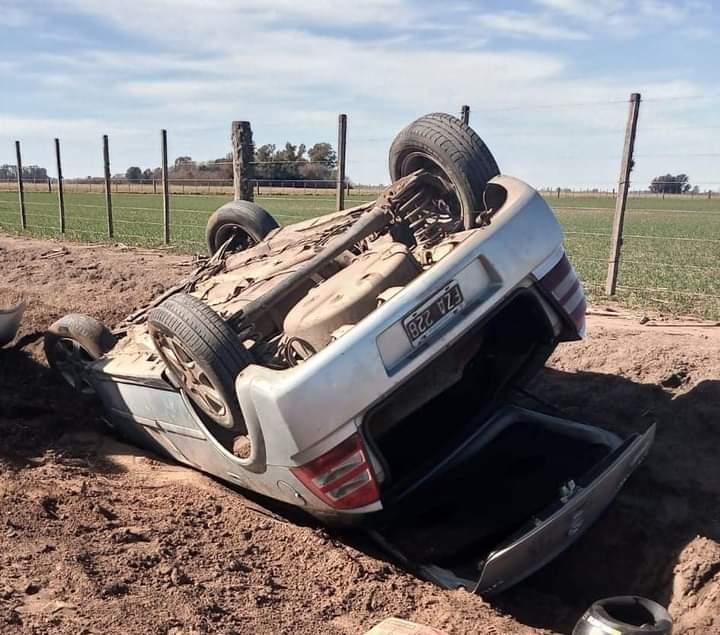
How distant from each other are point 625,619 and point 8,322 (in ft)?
17.3

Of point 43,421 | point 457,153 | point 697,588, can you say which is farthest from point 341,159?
point 697,588

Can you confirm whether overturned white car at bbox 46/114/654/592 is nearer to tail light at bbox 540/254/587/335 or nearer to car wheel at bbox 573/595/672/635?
tail light at bbox 540/254/587/335

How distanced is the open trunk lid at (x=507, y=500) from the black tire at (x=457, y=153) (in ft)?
4.26

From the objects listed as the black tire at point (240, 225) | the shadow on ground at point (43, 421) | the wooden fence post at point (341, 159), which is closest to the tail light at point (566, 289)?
the black tire at point (240, 225)

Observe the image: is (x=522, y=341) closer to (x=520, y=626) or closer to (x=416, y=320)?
(x=416, y=320)

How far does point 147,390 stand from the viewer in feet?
12.9

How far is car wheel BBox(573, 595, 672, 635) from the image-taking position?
98.7 inches

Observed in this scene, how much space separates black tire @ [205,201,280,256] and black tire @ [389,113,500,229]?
5.52 ft

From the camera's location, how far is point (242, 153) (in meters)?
9.73

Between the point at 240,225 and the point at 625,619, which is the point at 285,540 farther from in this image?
the point at 240,225

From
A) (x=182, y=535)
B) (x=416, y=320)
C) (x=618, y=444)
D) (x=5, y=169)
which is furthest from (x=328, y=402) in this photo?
(x=5, y=169)

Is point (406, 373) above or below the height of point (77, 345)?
above

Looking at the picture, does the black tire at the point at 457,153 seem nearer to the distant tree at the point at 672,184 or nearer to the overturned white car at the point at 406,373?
the overturned white car at the point at 406,373

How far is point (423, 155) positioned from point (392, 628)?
7.95 feet
